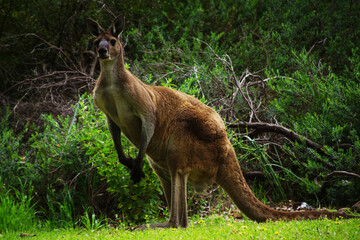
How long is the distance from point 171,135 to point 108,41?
1.29m

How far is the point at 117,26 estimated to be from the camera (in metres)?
5.08

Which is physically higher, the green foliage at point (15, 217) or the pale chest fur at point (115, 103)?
the pale chest fur at point (115, 103)

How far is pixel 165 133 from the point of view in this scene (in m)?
5.17

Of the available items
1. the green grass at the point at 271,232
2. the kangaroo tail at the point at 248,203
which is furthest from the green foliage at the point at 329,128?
the green grass at the point at 271,232

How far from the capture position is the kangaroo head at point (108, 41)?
4.79 metres

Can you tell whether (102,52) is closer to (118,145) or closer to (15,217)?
(118,145)

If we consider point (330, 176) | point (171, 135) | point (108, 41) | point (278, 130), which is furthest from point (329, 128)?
point (108, 41)

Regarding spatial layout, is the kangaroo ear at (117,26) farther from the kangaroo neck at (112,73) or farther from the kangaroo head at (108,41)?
the kangaroo neck at (112,73)

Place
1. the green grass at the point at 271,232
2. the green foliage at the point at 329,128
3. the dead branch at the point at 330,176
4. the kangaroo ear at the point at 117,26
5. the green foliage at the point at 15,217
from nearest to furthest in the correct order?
the green grass at the point at 271,232
the kangaroo ear at the point at 117,26
the green foliage at the point at 15,217
the dead branch at the point at 330,176
the green foliage at the point at 329,128

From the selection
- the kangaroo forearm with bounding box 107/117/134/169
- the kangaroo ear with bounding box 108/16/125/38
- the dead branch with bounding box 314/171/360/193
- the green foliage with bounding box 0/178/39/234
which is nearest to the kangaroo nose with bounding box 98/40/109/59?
the kangaroo ear with bounding box 108/16/125/38

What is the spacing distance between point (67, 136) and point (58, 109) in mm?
1954

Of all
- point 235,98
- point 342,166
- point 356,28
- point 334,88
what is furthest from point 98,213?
point 356,28

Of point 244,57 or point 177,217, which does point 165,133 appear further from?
point 244,57

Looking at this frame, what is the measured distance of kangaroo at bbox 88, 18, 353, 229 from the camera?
4.92 metres
